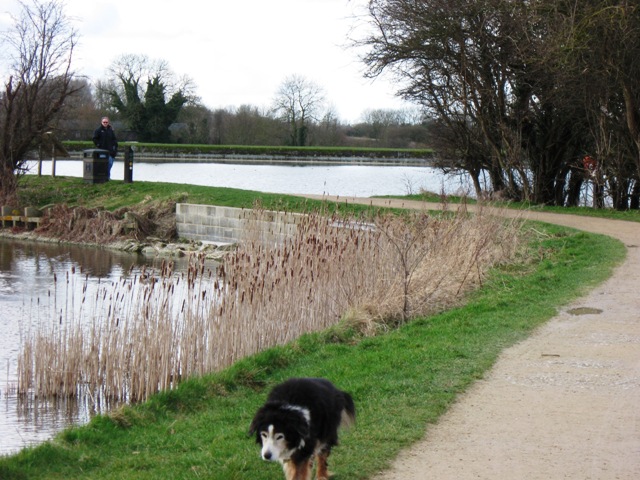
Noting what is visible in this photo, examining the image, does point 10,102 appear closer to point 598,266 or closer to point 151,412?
point 598,266

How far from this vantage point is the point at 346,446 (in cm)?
591

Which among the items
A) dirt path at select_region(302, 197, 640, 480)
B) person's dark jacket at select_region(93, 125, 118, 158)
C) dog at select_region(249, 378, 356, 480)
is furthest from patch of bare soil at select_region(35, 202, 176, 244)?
dog at select_region(249, 378, 356, 480)

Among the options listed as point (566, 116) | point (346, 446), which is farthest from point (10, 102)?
point (346, 446)

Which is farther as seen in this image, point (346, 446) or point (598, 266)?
point (598, 266)

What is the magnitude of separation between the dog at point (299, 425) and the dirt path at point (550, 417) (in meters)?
0.44

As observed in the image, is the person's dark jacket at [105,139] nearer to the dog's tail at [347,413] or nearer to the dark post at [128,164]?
the dark post at [128,164]

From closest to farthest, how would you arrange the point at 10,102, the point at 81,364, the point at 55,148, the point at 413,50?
1. the point at 81,364
2. the point at 413,50
3. the point at 10,102
4. the point at 55,148

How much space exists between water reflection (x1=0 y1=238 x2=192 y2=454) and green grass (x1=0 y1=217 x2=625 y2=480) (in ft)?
5.37

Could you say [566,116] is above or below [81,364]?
above

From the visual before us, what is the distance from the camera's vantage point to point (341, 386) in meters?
7.55

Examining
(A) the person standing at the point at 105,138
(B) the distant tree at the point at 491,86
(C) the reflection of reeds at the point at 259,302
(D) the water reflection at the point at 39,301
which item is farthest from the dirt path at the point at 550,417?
(A) the person standing at the point at 105,138

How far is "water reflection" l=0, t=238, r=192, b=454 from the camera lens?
9078 mm

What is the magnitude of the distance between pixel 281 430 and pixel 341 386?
9.04ft

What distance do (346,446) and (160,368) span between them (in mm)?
4296
